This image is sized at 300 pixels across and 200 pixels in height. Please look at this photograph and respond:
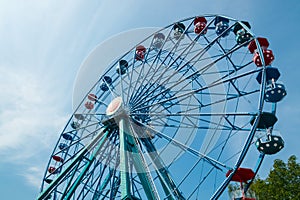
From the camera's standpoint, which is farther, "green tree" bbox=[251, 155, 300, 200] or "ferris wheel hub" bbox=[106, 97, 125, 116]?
"green tree" bbox=[251, 155, 300, 200]

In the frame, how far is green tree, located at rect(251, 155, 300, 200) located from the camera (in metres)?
13.4

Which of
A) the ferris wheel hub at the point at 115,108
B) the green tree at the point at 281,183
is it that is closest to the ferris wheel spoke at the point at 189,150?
the ferris wheel hub at the point at 115,108

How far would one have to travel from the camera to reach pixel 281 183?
45.2 feet

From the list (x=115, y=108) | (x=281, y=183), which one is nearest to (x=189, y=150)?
(x=115, y=108)

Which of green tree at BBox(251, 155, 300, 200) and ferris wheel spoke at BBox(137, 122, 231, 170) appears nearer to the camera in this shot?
ferris wheel spoke at BBox(137, 122, 231, 170)

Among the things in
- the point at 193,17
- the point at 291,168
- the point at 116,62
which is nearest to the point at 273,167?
the point at 291,168

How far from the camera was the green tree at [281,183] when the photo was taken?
1336 centimetres

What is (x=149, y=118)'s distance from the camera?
448 inches

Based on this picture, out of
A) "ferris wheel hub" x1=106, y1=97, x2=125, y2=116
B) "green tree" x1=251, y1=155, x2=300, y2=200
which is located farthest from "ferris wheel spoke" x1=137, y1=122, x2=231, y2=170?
"green tree" x1=251, y1=155, x2=300, y2=200

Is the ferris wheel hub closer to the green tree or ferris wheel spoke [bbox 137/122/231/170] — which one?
ferris wheel spoke [bbox 137/122/231/170]

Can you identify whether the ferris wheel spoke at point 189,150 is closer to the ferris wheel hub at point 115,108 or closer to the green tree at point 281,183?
the ferris wheel hub at point 115,108

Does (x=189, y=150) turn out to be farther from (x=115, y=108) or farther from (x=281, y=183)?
(x=281, y=183)

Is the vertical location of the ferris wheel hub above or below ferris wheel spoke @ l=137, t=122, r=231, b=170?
above

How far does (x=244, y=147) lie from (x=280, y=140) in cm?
113
